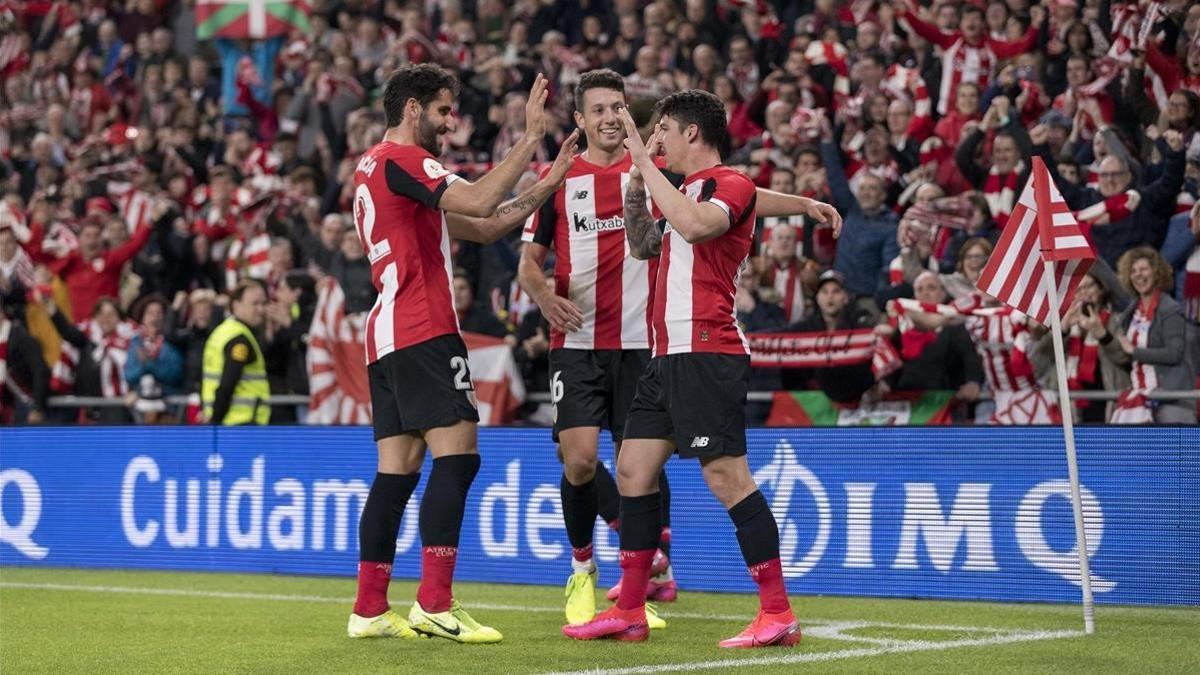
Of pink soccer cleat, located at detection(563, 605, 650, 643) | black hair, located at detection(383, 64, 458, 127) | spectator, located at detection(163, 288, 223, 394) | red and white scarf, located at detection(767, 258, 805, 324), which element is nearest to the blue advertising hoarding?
spectator, located at detection(163, 288, 223, 394)

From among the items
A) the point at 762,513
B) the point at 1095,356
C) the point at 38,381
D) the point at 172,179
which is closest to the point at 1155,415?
the point at 1095,356

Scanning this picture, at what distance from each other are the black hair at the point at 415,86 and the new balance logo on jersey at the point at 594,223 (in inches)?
43.5

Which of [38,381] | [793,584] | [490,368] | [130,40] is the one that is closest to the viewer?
[793,584]

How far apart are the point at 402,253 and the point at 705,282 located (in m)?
1.37

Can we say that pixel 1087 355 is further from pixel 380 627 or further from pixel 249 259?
pixel 249 259

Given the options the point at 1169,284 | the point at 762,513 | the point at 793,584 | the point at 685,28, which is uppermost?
the point at 685,28

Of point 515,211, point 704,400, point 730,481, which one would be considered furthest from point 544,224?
point 730,481

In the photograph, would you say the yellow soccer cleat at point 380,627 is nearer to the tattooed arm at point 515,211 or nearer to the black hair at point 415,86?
the tattooed arm at point 515,211

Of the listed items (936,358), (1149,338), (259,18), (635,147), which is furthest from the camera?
(259,18)

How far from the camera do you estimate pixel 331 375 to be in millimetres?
14445

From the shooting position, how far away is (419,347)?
789cm

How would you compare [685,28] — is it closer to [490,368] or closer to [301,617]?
[490,368]

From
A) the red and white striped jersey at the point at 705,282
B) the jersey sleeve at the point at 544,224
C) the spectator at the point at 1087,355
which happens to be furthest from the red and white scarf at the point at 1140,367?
the red and white striped jersey at the point at 705,282

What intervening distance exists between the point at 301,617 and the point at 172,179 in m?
10.8
